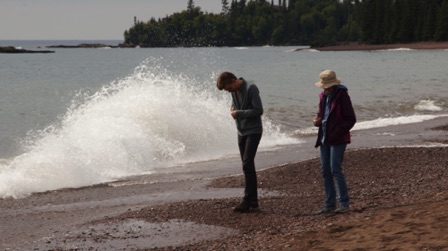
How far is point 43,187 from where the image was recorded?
1441 cm

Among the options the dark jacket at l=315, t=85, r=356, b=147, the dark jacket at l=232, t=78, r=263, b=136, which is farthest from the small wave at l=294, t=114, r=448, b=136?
the dark jacket at l=315, t=85, r=356, b=147

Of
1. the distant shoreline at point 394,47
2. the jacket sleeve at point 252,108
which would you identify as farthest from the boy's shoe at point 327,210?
the distant shoreline at point 394,47

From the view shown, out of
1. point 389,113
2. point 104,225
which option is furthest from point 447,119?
point 104,225

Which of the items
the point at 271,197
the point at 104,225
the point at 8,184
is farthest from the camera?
the point at 8,184

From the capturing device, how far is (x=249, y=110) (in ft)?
33.3

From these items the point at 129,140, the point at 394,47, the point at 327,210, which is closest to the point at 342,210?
the point at 327,210

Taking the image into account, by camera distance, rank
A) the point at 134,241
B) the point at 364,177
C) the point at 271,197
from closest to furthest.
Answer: the point at 134,241, the point at 271,197, the point at 364,177

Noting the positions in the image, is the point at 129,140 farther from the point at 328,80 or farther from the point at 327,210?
the point at 328,80

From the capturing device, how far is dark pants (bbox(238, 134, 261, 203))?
405 inches

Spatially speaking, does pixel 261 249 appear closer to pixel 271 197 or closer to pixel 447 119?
pixel 271 197

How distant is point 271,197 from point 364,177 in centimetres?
220

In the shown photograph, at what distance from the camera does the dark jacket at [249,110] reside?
1013 cm

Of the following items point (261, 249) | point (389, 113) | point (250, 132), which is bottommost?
point (389, 113)

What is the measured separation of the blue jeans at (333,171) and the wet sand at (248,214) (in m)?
0.28
